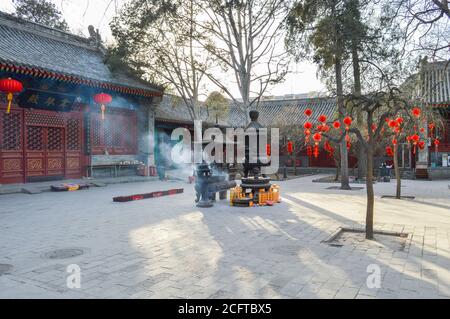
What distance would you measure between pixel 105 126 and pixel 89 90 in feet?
5.94

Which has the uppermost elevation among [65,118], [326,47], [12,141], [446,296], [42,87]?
[326,47]

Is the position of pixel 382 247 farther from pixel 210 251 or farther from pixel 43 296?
pixel 43 296

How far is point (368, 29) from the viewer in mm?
10492

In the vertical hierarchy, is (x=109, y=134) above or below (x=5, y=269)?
above

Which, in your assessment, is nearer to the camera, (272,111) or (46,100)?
(46,100)

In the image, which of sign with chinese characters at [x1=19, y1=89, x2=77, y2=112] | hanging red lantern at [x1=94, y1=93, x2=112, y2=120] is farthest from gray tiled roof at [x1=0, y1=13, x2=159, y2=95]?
sign with chinese characters at [x1=19, y1=89, x2=77, y2=112]

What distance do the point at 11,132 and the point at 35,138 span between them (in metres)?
0.87

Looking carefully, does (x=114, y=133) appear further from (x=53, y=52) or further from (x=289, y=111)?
(x=289, y=111)

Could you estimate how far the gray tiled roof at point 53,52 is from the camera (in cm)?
1227


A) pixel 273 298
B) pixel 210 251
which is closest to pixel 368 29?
pixel 210 251

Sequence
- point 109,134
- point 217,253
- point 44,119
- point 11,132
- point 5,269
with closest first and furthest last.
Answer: point 5,269
point 217,253
point 11,132
point 44,119
point 109,134

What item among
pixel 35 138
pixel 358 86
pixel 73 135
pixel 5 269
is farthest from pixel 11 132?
pixel 358 86

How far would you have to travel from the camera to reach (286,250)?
4.85 metres

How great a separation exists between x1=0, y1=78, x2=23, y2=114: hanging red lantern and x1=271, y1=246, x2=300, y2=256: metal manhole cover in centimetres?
981
